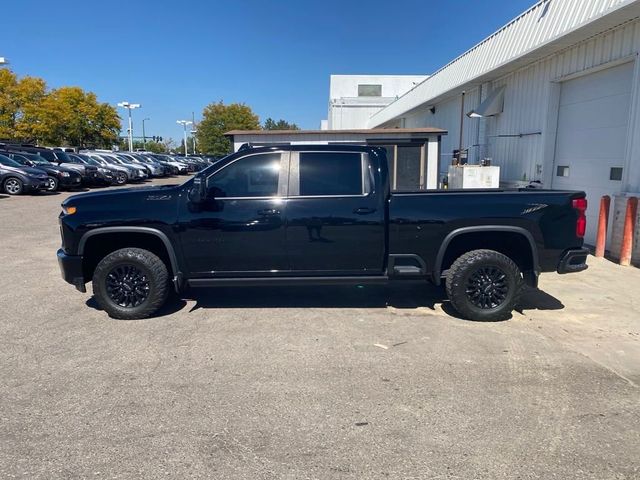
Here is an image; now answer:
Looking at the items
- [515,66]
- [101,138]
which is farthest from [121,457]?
[101,138]

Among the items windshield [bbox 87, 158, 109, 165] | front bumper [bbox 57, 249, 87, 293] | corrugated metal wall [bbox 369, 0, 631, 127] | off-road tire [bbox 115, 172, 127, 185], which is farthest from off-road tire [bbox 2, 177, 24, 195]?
corrugated metal wall [bbox 369, 0, 631, 127]

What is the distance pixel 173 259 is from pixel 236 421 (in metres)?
2.38

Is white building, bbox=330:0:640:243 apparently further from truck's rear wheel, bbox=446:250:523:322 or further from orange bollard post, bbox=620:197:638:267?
truck's rear wheel, bbox=446:250:523:322

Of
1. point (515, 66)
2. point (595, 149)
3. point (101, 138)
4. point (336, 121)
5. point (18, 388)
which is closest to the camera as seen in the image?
point (18, 388)

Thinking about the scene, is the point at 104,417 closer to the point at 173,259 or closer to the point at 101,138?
the point at 173,259

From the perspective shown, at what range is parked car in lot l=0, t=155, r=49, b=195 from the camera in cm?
1902

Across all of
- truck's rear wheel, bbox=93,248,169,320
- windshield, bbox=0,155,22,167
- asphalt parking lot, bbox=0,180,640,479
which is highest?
windshield, bbox=0,155,22,167

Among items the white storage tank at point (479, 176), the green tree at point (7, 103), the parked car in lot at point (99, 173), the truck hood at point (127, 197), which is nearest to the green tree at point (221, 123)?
→ the green tree at point (7, 103)

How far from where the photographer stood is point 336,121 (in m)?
40.2

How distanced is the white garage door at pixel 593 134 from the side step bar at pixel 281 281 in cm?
595

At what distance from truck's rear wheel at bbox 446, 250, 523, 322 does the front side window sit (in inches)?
87.7

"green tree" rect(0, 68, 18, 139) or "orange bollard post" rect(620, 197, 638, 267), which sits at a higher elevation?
"green tree" rect(0, 68, 18, 139)

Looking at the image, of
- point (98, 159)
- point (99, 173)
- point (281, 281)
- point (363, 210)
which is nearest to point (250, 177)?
point (281, 281)

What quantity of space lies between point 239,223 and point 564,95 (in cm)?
857
